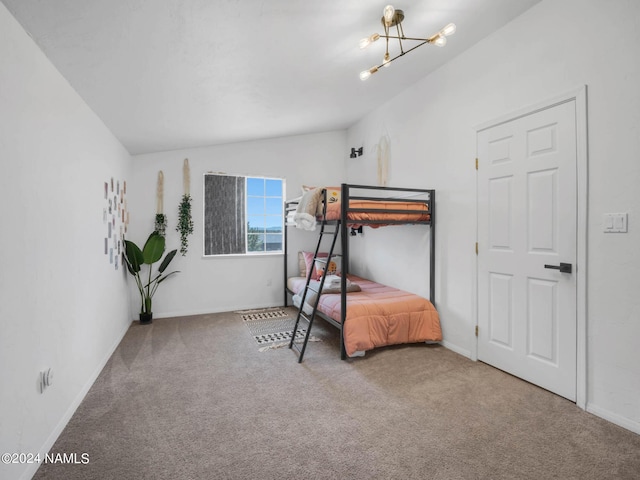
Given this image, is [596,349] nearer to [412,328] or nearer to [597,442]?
[597,442]

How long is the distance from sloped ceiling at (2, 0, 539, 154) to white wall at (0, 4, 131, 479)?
240 mm

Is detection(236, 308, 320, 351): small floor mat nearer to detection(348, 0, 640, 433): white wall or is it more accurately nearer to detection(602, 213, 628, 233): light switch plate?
detection(348, 0, 640, 433): white wall

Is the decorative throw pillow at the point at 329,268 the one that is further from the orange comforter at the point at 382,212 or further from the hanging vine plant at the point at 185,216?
the hanging vine plant at the point at 185,216

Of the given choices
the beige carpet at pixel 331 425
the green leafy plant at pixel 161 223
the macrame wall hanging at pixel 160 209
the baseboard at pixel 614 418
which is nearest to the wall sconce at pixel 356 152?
the macrame wall hanging at pixel 160 209

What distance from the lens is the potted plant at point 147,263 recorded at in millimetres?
3996

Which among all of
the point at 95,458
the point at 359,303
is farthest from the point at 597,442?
the point at 95,458

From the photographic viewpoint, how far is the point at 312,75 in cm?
297

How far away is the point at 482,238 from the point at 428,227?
72 cm

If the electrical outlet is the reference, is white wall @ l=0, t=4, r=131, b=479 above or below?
above

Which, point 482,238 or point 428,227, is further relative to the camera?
point 428,227

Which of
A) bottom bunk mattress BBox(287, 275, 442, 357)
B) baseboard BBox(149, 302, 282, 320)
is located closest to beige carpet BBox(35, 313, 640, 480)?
bottom bunk mattress BBox(287, 275, 442, 357)

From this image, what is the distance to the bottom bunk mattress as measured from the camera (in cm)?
303

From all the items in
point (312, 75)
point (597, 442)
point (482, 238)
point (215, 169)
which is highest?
point (312, 75)

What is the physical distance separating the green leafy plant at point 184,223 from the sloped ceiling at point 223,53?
0.96 m
